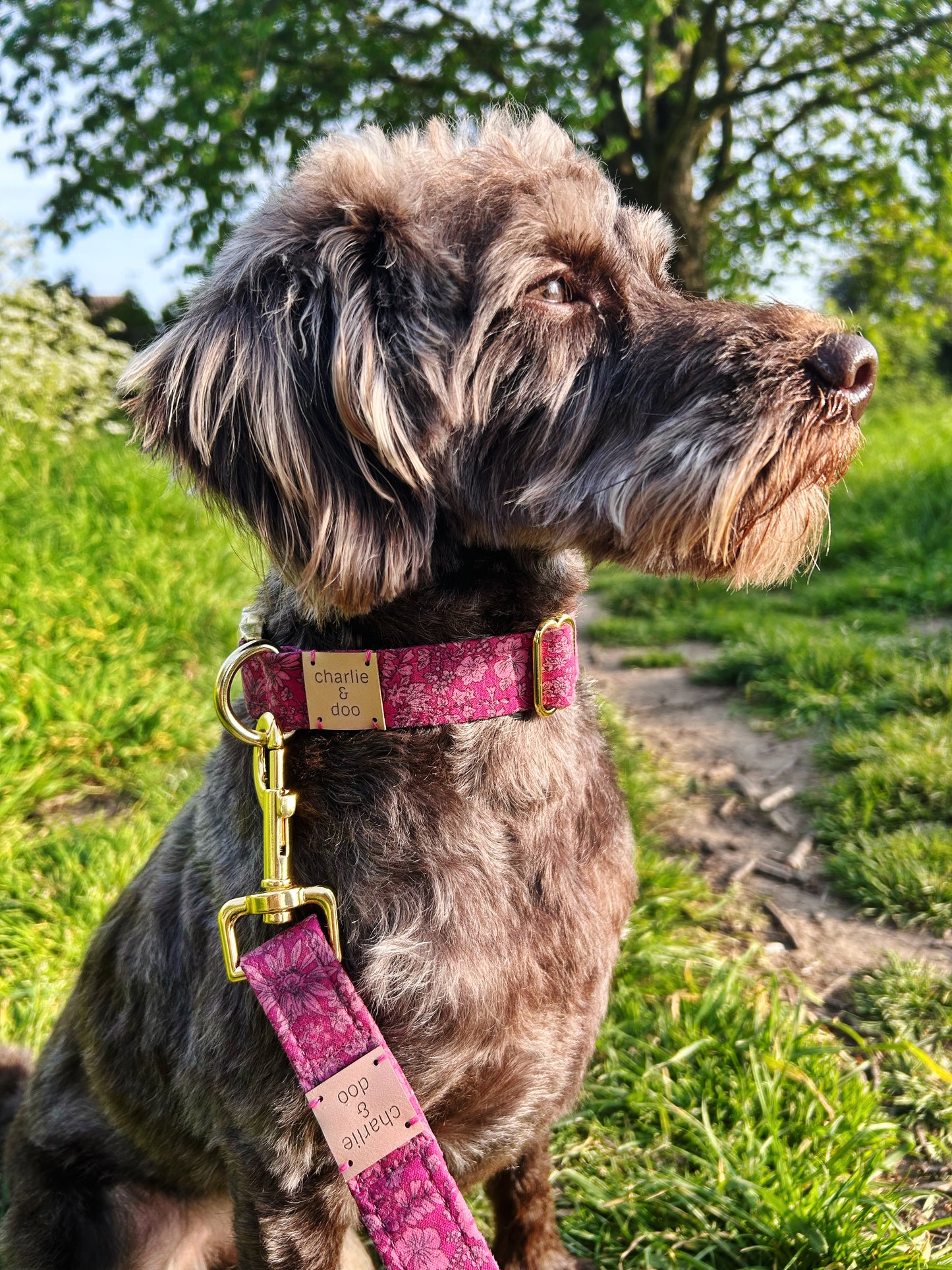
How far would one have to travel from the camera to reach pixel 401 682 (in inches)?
57.7

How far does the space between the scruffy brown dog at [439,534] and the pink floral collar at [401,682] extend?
0.06m

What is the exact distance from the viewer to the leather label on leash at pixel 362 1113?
4.39ft

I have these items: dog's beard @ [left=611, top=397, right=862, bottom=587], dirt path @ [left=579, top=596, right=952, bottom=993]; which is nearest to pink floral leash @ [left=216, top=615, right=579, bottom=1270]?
dog's beard @ [left=611, top=397, right=862, bottom=587]

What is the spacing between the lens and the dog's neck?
61.0 inches

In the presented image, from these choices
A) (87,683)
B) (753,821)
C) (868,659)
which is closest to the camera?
(753,821)

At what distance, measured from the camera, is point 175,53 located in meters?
8.42

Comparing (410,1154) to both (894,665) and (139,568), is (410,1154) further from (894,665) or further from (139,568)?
(139,568)

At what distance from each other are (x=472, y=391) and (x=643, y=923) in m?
1.89

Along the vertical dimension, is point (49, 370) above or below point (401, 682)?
above

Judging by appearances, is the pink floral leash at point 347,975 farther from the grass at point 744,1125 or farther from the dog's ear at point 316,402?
the grass at point 744,1125

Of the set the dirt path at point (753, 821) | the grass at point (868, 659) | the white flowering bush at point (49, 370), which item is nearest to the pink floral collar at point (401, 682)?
the grass at point (868, 659)

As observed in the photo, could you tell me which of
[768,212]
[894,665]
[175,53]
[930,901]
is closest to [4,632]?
[930,901]

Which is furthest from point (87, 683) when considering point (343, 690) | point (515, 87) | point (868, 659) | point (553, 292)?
point (515, 87)

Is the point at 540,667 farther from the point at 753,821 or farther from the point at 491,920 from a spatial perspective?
the point at 753,821
